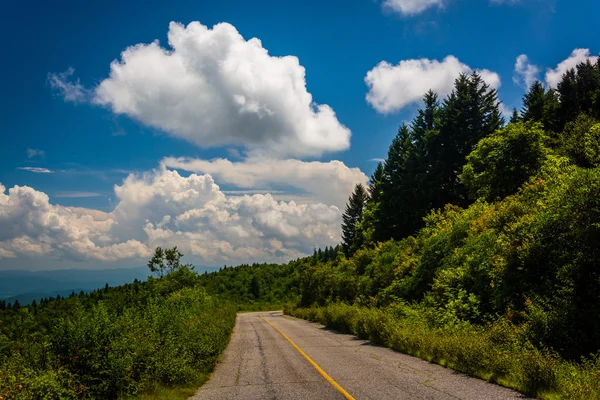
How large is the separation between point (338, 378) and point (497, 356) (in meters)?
4.30

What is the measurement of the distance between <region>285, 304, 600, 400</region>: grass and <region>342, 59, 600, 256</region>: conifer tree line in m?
11.1

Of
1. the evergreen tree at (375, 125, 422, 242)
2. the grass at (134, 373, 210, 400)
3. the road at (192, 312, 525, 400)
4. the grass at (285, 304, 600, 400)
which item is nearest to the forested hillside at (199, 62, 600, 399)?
the grass at (285, 304, 600, 400)

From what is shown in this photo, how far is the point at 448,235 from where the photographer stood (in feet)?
71.1

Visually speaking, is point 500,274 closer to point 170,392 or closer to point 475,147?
point 170,392

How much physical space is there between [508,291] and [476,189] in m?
19.7

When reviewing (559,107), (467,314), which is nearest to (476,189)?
(467,314)

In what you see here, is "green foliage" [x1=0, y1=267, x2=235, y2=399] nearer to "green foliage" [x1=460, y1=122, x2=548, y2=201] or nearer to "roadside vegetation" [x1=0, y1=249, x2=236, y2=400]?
"roadside vegetation" [x1=0, y1=249, x2=236, y2=400]

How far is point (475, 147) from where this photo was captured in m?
42.4

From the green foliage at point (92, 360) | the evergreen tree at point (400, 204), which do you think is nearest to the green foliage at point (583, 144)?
the evergreen tree at point (400, 204)

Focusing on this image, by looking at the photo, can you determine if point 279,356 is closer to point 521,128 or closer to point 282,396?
point 282,396

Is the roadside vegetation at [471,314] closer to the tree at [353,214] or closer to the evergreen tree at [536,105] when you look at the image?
the evergreen tree at [536,105]

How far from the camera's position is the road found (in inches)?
340

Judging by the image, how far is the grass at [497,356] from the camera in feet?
25.3

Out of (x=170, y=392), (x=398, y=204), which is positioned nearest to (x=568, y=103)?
(x=398, y=204)
